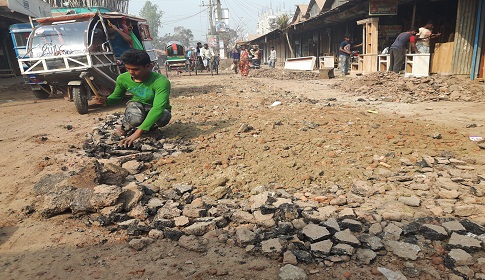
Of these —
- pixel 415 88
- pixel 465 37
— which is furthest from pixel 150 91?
pixel 465 37

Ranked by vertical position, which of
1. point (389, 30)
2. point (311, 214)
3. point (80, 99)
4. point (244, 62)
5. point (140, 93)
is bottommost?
point (311, 214)

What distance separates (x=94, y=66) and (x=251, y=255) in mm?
6256

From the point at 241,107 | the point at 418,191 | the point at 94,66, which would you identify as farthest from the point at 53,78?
the point at 418,191

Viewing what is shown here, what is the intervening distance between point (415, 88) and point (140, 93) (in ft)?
22.1

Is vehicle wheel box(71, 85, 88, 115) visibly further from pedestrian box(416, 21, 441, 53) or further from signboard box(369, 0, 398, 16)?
signboard box(369, 0, 398, 16)

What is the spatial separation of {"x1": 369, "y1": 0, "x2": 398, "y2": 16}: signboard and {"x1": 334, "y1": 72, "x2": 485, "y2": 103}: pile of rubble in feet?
9.69

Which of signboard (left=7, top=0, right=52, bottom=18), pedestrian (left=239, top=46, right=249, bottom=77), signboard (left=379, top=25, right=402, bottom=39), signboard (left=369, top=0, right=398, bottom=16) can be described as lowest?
pedestrian (left=239, top=46, right=249, bottom=77)

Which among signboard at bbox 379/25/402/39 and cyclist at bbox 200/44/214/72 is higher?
signboard at bbox 379/25/402/39

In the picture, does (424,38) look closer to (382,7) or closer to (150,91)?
(382,7)

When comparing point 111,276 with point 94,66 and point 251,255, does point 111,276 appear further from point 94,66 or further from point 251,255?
point 94,66

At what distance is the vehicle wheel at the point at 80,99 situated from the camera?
266 inches

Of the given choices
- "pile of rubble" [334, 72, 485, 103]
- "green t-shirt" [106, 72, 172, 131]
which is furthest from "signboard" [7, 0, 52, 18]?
"pile of rubble" [334, 72, 485, 103]

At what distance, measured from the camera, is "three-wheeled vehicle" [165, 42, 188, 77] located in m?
18.9

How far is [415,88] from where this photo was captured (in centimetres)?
789
